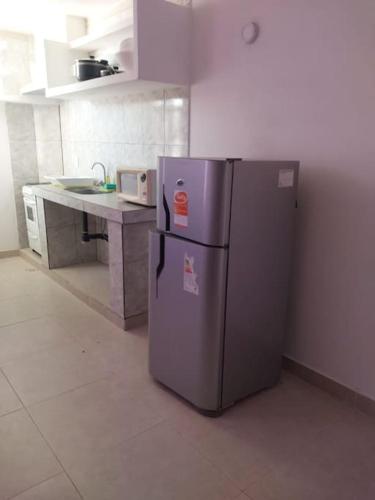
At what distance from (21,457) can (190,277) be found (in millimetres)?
1107

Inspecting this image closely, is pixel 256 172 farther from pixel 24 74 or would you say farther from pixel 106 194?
pixel 24 74

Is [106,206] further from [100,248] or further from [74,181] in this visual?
[100,248]

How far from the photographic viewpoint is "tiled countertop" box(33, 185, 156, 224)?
2.76 meters

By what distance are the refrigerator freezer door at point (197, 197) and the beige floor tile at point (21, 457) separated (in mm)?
1186

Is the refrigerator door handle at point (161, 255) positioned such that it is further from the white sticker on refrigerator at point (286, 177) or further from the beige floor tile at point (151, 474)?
the beige floor tile at point (151, 474)

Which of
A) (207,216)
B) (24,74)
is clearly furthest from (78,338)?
(24,74)

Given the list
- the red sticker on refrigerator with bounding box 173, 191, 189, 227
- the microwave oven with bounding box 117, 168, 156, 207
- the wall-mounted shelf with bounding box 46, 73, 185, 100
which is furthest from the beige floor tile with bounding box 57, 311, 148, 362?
the wall-mounted shelf with bounding box 46, 73, 185, 100

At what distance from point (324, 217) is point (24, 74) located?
3883mm

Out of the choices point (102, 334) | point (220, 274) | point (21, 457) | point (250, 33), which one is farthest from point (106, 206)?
point (21, 457)

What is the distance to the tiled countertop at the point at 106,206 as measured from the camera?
2756mm

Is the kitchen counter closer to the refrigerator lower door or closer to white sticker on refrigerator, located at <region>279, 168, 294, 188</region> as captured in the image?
the refrigerator lower door

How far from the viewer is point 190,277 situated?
191 centimetres

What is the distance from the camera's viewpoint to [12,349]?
265 cm

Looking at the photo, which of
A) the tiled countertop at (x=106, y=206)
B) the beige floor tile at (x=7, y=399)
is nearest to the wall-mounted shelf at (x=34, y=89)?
the tiled countertop at (x=106, y=206)
